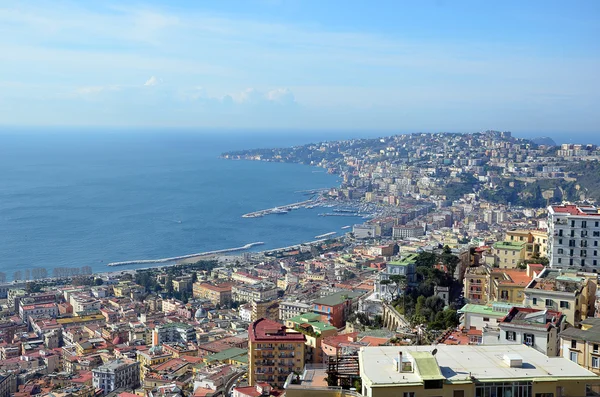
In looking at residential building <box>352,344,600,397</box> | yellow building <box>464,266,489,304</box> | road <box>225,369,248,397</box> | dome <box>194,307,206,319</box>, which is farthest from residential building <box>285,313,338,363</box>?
dome <box>194,307,206,319</box>

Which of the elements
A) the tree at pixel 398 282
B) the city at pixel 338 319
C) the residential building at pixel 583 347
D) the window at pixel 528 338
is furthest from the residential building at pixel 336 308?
the residential building at pixel 583 347

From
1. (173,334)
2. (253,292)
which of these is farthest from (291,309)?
(253,292)

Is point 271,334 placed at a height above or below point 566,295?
below

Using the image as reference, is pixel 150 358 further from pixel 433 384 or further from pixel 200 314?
pixel 433 384

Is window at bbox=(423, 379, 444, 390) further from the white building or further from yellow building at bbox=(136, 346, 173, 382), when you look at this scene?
the white building

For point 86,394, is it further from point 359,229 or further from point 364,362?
point 359,229

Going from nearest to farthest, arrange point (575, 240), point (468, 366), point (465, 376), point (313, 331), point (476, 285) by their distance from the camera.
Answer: point (465, 376)
point (468, 366)
point (575, 240)
point (313, 331)
point (476, 285)
